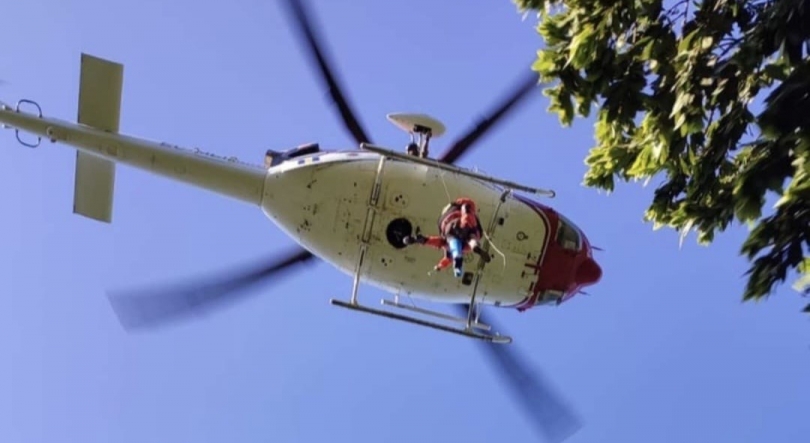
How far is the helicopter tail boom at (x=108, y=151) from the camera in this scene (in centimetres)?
1330

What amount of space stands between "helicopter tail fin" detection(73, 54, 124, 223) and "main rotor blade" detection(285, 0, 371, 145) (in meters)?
3.62

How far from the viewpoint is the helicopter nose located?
44.0 ft

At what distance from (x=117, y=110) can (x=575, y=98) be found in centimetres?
845

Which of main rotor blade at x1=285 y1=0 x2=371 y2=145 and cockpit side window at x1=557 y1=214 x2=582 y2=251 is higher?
main rotor blade at x1=285 y1=0 x2=371 y2=145

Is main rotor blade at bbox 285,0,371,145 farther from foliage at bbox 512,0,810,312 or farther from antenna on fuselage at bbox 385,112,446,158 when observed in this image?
foliage at bbox 512,0,810,312

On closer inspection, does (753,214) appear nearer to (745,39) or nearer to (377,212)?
Answer: (745,39)

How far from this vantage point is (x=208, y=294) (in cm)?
1316

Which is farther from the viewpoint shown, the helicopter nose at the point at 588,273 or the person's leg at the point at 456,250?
the helicopter nose at the point at 588,273

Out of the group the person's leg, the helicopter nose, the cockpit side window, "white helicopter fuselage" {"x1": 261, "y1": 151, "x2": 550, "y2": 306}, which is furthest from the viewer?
the helicopter nose

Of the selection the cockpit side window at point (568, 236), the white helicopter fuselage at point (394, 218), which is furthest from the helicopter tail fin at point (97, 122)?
the cockpit side window at point (568, 236)

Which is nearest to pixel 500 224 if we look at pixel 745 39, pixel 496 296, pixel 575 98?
pixel 496 296

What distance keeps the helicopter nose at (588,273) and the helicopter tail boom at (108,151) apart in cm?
502

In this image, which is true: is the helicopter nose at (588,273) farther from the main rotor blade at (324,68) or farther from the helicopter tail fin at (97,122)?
the helicopter tail fin at (97,122)

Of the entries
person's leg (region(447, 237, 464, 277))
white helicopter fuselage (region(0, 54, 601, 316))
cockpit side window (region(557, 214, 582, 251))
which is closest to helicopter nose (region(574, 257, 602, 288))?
white helicopter fuselage (region(0, 54, 601, 316))
